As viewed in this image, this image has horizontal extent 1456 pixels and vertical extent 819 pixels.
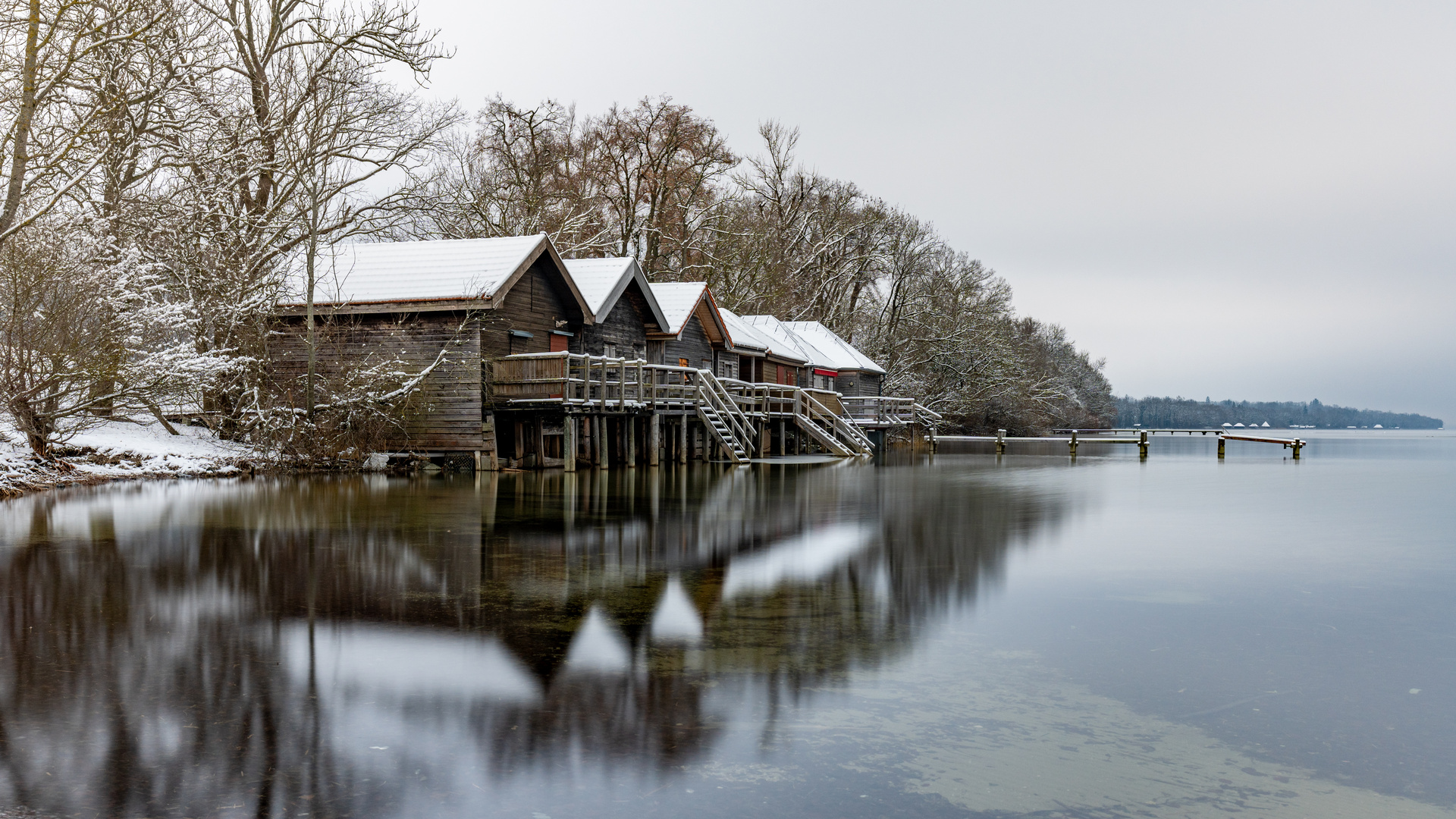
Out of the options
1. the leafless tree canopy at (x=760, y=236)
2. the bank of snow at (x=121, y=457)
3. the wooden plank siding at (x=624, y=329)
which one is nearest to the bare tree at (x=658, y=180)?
the leafless tree canopy at (x=760, y=236)

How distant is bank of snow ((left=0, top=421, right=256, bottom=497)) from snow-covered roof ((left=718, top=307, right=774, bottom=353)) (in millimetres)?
18598

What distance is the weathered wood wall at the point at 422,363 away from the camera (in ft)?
84.2

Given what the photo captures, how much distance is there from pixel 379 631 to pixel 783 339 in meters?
43.3

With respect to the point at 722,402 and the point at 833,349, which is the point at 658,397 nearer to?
the point at 722,402

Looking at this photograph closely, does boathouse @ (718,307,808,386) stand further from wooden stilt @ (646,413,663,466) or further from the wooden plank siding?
wooden stilt @ (646,413,663,466)

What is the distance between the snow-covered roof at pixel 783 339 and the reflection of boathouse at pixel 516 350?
11.7 meters

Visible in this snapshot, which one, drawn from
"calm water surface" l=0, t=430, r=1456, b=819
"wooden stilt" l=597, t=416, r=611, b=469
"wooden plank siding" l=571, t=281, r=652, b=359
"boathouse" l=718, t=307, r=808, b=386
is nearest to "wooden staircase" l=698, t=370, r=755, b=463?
"wooden plank siding" l=571, t=281, r=652, b=359

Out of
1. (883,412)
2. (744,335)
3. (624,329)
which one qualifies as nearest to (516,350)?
(624,329)

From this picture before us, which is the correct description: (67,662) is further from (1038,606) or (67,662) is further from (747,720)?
(1038,606)

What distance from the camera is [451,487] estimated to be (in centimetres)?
2039

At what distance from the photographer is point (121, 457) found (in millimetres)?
21953

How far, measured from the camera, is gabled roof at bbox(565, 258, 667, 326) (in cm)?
2989

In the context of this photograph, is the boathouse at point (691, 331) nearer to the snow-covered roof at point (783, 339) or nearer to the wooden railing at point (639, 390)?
the wooden railing at point (639, 390)

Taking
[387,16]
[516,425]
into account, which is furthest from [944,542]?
[387,16]
